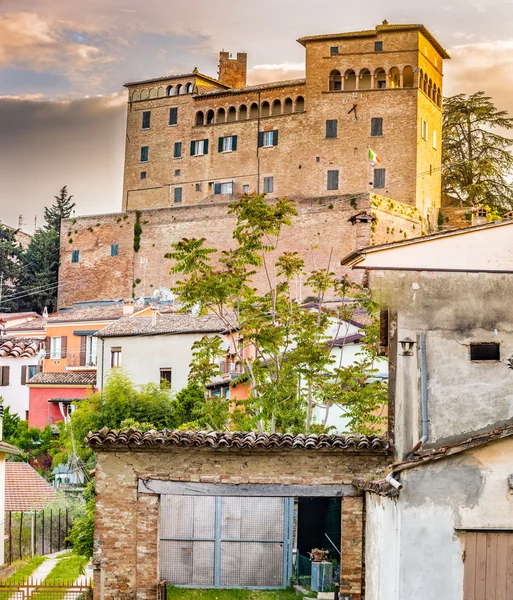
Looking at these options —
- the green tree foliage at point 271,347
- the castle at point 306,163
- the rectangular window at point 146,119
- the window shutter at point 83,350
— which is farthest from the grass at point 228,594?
the rectangular window at point 146,119

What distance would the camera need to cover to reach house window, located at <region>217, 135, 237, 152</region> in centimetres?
7200

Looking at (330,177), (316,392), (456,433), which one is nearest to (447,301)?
(456,433)

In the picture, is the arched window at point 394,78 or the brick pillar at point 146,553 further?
the arched window at point 394,78

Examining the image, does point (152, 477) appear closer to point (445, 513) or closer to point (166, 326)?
point (445, 513)

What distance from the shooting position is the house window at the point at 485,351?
48.3 feet

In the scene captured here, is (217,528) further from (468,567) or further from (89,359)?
(89,359)

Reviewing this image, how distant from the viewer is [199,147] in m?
73.5

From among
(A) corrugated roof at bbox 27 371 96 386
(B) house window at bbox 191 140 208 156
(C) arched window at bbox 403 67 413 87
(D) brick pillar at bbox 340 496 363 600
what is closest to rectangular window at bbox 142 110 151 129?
(B) house window at bbox 191 140 208 156

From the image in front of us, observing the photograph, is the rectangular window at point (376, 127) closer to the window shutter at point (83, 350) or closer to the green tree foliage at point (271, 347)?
the window shutter at point (83, 350)

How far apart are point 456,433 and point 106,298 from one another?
55334 millimetres

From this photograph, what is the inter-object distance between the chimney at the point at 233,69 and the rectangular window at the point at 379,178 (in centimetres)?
1678

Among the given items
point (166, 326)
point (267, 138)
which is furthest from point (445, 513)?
point (267, 138)

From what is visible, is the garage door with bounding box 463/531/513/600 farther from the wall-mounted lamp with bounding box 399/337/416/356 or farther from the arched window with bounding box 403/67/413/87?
the arched window with bounding box 403/67/413/87

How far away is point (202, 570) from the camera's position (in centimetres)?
2053
